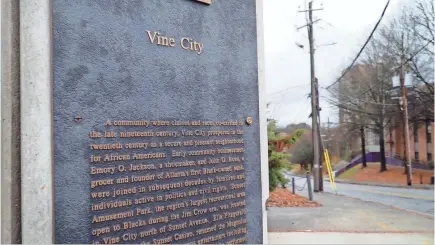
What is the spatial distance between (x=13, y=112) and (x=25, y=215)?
626 millimetres

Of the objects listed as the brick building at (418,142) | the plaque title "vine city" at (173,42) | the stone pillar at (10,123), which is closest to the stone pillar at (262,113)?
the plaque title "vine city" at (173,42)

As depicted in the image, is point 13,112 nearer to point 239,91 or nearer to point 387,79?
point 239,91

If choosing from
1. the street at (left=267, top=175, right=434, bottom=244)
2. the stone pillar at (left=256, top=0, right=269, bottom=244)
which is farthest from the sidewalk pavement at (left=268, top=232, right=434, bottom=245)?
the stone pillar at (left=256, top=0, right=269, bottom=244)

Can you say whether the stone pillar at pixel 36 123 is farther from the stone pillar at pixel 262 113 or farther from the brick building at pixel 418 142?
the brick building at pixel 418 142

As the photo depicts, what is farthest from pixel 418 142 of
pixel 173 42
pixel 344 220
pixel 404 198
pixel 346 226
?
pixel 173 42

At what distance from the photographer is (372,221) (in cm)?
976

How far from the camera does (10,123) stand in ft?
7.80

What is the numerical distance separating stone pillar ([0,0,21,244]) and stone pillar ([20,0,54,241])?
2.5 inches

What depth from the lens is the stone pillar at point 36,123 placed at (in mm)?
2346

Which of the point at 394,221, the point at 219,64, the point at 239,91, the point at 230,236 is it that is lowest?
the point at 394,221

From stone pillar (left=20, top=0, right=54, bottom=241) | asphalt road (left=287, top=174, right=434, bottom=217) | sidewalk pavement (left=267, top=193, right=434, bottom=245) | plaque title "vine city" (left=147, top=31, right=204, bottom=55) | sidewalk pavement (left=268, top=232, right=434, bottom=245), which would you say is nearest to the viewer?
stone pillar (left=20, top=0, right=54, bottom=241)

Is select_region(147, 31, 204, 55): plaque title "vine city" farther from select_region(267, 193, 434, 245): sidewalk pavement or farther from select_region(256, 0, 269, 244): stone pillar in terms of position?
select_region(267, 193, 434, 245): sidewalk pavement

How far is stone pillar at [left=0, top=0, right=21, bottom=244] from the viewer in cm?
A: 236

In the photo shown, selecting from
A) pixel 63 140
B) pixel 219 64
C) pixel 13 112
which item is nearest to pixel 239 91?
pixel 219 64
